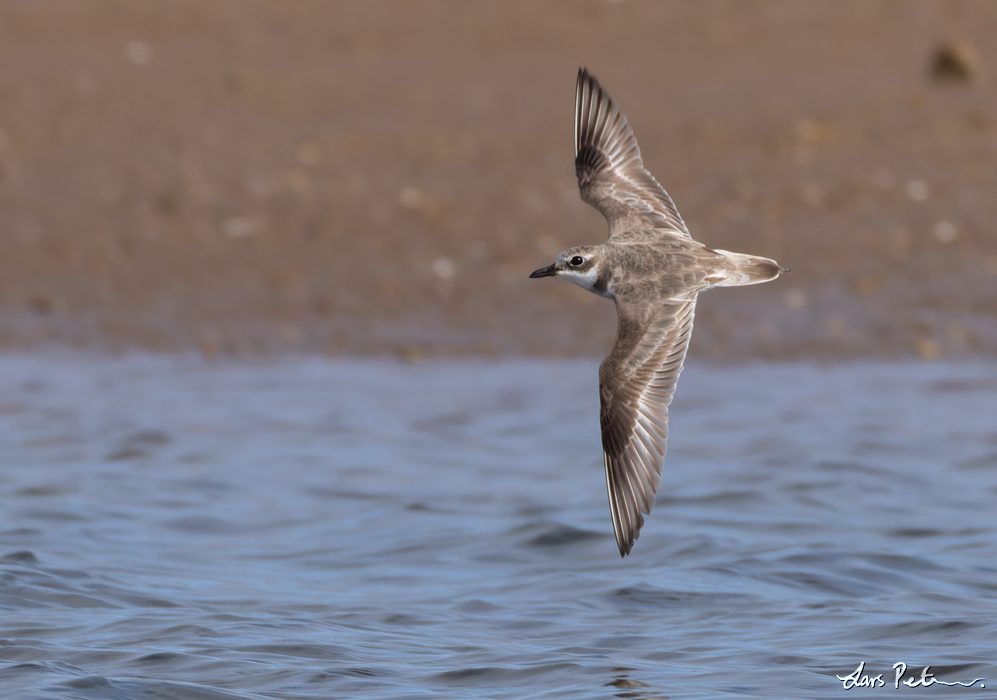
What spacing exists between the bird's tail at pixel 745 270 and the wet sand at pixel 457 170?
4791mm

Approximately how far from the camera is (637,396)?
6.89m

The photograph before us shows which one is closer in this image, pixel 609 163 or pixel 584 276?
pixel 584 276

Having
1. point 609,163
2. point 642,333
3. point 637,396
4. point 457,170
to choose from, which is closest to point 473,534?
point 637,396

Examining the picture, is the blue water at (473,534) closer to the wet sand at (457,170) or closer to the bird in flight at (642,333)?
the wet sand at (457,170)

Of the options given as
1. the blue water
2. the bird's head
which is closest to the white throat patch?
the bird's head

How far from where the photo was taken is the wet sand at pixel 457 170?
1216 centimetres

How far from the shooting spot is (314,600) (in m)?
7.52

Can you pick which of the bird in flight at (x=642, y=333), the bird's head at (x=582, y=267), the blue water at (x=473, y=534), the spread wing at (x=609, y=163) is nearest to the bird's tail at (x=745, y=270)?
the bird in flight at (x=642, y=333)

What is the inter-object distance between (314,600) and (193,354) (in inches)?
184

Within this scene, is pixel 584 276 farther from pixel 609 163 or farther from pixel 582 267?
pixel 609 163

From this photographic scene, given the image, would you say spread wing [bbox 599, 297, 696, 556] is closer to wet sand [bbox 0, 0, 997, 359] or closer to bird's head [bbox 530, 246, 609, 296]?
bird's head [bbox 530, 246, 609, 296]

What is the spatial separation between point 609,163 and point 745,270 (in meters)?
1.31

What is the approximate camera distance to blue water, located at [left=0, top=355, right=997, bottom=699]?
21.7 ft

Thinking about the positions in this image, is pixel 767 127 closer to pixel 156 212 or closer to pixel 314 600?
pixel 156 212
